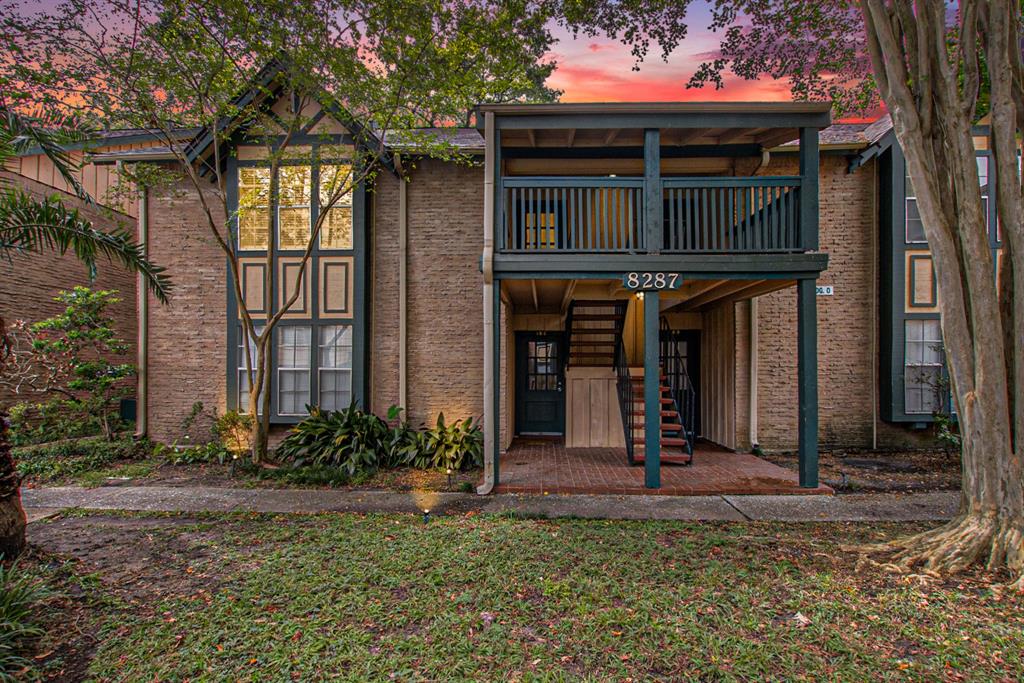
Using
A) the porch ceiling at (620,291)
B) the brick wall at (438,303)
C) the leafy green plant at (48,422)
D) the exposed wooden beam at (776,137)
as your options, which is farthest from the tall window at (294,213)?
the exposed wooden beam at (776,137)

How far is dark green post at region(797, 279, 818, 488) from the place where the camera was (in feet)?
22.2

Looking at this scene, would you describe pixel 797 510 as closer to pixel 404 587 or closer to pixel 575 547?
pixel 575 547

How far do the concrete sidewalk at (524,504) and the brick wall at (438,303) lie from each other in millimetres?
2777

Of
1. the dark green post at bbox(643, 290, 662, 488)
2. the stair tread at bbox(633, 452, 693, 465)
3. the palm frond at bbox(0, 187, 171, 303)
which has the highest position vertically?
the palm frond at bbox(0, 187, 171, 303)

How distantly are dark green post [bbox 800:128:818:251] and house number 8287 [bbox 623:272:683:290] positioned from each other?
6.48 feet

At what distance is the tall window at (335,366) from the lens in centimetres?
930

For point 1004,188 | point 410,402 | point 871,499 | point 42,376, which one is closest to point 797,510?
point 871,499

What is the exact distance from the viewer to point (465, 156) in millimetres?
8539

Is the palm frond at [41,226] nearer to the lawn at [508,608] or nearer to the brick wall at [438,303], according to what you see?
the lawn at [508,608]

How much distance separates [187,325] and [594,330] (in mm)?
8180

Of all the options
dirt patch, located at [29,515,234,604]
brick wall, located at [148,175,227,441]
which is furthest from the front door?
dirt patch, located at [29,515,234,604]

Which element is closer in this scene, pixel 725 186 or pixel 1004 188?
pixel 1004 188

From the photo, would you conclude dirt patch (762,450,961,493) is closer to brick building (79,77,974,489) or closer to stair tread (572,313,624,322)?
brick building (79,77,974,489)

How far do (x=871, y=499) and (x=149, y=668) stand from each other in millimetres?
7910
